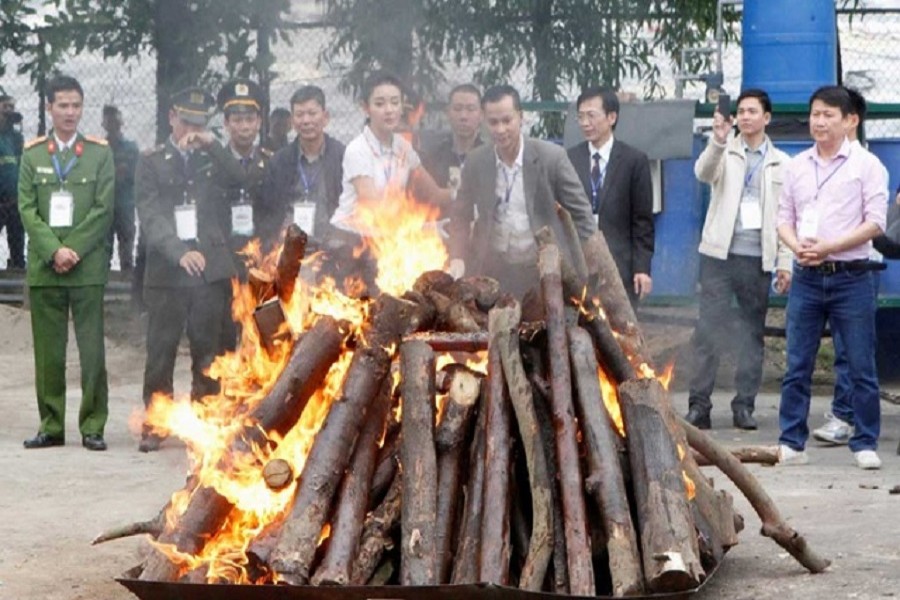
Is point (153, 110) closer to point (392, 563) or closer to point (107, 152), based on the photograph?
point (107, 152)

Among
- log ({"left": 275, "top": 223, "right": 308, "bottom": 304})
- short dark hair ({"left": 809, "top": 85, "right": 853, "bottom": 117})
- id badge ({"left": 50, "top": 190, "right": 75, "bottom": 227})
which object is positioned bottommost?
log ({"left": 275, "top": 223, "right": 308, "bottom": 304})

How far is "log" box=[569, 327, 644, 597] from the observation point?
614 cm

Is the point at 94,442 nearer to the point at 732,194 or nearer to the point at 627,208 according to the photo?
the point at 627,208

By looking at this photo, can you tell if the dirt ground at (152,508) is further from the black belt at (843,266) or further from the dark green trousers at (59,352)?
the black belt at (843,266)

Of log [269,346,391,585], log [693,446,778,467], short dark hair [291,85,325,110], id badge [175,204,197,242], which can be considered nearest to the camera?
log [269,346,391,585]

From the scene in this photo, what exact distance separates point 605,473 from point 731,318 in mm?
5194

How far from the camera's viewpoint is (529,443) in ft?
21.4

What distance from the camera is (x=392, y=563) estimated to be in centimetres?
642

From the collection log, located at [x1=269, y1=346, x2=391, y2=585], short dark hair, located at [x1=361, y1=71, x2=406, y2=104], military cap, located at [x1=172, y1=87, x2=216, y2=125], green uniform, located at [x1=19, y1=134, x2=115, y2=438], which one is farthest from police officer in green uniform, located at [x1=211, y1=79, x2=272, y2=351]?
log, located at [x1=269, y1=346, x2=391, y2=585]

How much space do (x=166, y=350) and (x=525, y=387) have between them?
4882mm

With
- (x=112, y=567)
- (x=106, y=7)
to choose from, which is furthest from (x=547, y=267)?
(x=106, y=7)

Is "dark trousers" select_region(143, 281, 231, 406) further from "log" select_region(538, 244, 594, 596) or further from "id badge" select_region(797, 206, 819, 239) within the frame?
"log" select_region(538, 244, 594, 596)

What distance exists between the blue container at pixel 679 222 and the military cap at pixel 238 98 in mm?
3075

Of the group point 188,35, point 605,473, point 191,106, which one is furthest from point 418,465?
point 188,35
